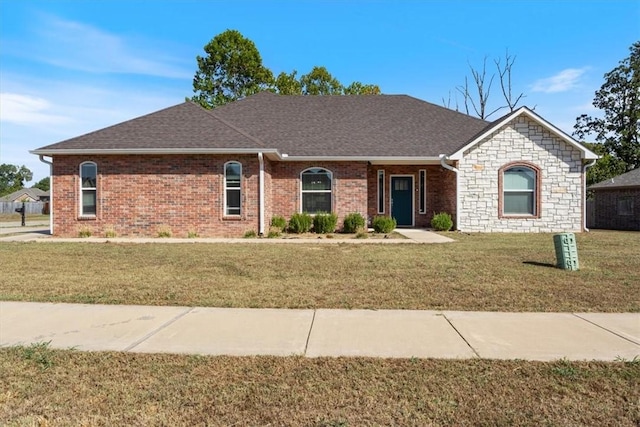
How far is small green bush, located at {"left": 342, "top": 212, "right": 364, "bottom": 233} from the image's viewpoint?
678 inches

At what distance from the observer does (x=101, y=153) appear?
15562mm

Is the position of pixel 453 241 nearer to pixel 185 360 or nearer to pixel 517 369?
pixel 517 369

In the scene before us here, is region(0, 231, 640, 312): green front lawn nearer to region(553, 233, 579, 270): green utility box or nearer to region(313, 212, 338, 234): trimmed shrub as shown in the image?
region(553, 233, 579, 270): green utility box

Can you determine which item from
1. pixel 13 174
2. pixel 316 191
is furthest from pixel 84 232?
pixel 13 174

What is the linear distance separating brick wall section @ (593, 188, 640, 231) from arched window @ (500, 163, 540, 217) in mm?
8075

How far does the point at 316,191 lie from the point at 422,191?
5.00 m

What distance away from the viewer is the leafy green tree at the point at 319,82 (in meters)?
42.8

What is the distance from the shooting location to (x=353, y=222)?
17203 millimetres

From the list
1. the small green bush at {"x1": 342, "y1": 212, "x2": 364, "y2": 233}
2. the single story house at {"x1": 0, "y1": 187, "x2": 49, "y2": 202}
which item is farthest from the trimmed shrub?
the single story house at {"x1": 0, "y1": 187, "x2": 49, "y2": 202}

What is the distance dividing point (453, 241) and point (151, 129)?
11557 millimetres

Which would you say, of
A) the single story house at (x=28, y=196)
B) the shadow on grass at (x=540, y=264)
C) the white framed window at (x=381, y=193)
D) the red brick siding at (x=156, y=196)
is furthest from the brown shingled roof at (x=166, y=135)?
the single story house at (x=28, y=196)

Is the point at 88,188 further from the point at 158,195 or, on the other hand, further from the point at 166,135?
the point at 166,135

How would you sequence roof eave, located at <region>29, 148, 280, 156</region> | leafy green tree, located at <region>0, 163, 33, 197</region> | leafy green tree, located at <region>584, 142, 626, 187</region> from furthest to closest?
leafy green tree, located at <region>0, 163, 33, 197</region>
leafy green tree, located at <region>584, 142, 626, 187</region>
roof eave, located at <region>29, 148, 280, 156</region>

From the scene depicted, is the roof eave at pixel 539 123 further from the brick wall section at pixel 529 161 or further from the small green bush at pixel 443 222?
the small green bush at pixel 443 222
